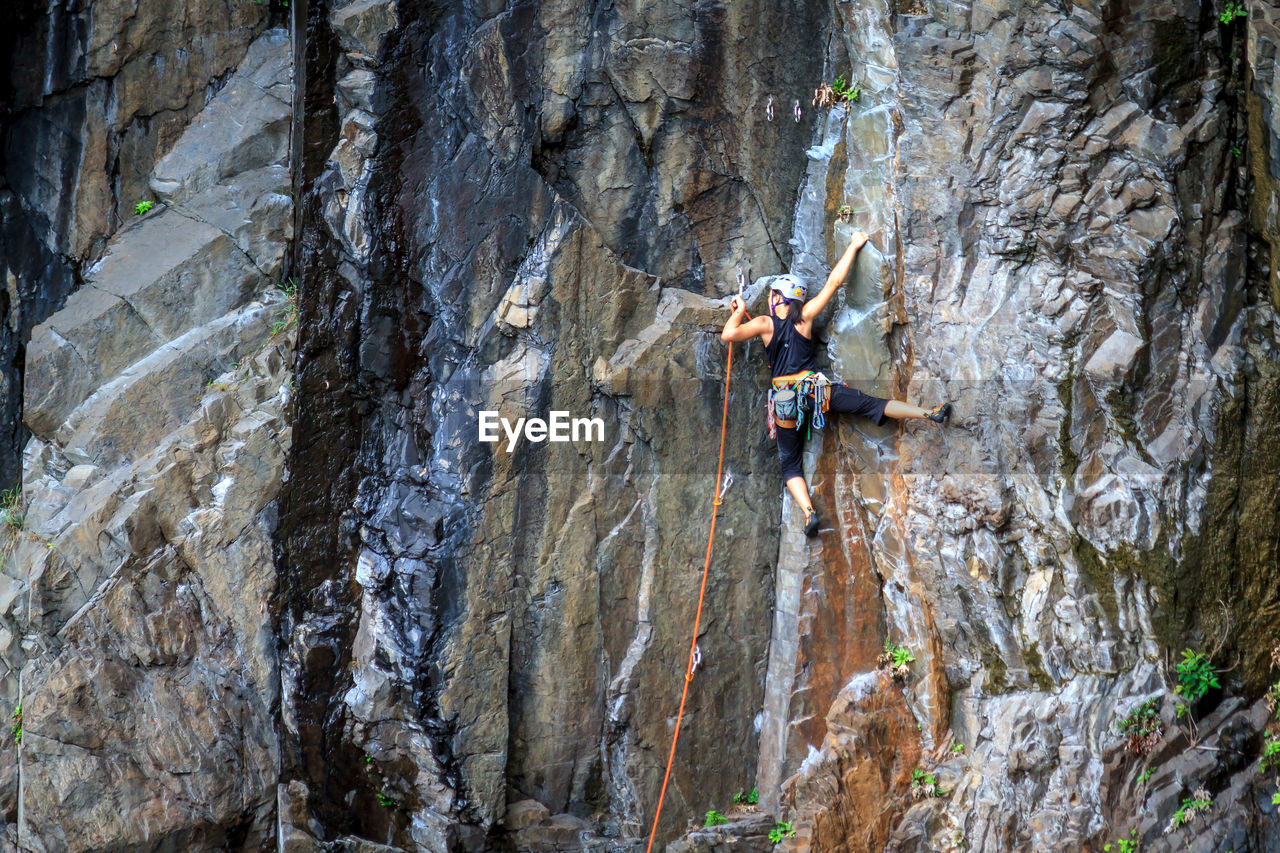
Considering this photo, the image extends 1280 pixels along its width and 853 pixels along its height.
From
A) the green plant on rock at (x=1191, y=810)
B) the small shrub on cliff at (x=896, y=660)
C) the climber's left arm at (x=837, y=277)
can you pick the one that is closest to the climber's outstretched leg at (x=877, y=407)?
the climber's left arm at (x=837, y=277)

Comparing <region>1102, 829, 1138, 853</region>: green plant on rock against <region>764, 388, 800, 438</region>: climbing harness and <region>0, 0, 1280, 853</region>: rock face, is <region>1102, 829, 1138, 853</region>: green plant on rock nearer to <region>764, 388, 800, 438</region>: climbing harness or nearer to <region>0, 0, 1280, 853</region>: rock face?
<region>0, 0, 1280, 853</region>: rock face

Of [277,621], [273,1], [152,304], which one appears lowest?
[277,621]

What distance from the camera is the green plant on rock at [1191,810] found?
5539 mm

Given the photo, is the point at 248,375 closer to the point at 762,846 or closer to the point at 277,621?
the point at 277,621

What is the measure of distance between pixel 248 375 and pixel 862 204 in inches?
190

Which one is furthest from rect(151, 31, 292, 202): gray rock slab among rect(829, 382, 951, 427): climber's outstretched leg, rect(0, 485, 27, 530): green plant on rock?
rect(829, 382, 951, 427): climber's outstretched leg

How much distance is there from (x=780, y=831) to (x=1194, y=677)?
286 centimetres

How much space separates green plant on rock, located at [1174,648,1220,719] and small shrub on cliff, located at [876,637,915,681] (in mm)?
1657

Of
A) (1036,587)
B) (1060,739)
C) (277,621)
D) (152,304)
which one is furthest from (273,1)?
(1060,739)

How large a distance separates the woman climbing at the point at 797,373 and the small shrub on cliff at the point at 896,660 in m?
0.97

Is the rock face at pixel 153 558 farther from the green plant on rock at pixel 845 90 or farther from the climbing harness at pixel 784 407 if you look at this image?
the green plant on rock at pixel 845 90

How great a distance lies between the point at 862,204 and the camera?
6949 mm

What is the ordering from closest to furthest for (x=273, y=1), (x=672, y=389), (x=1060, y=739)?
(x=1060, y=739) → (x=672, y=389) → (x=273, y=1)

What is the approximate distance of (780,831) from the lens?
22.6ft
